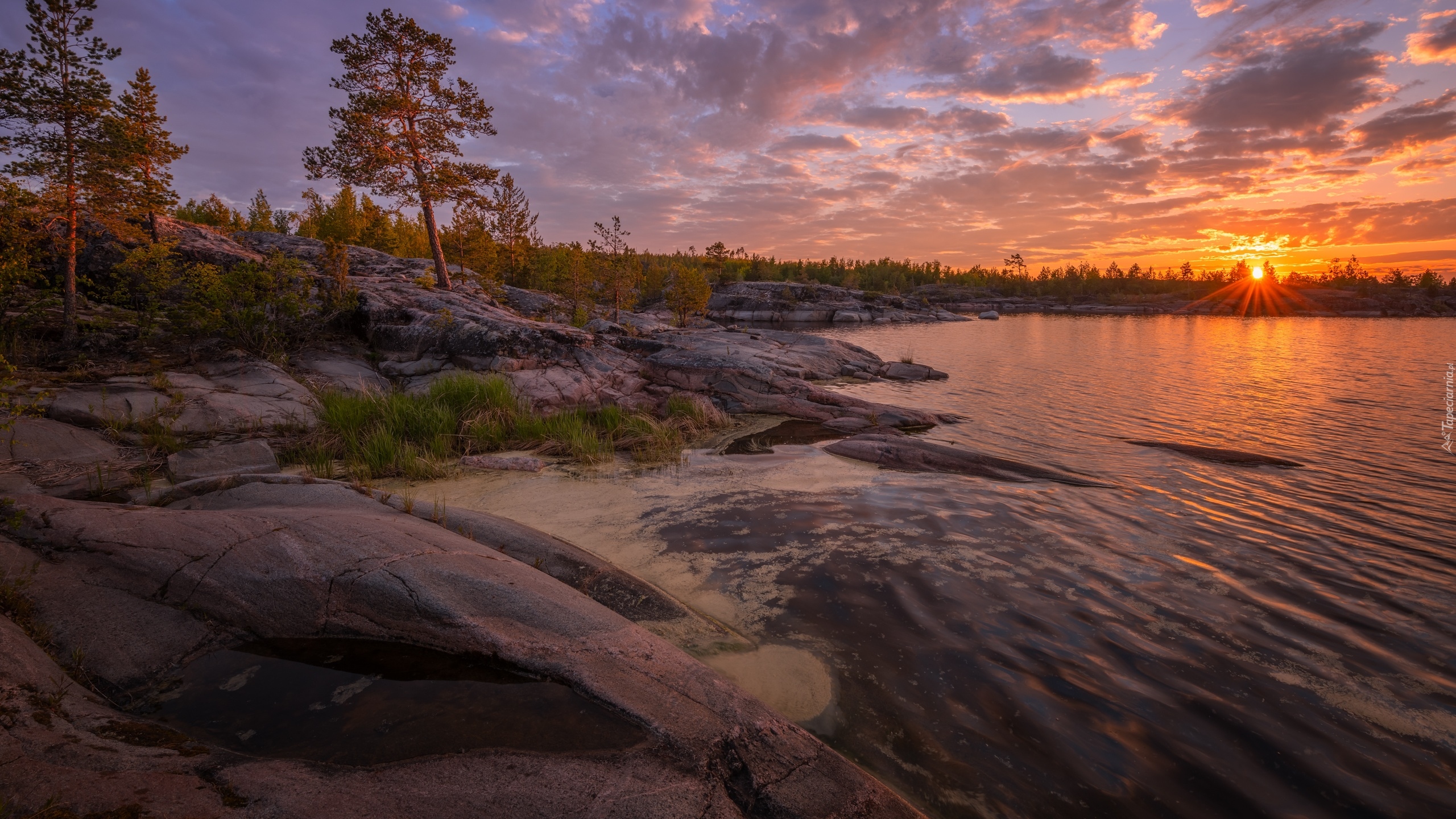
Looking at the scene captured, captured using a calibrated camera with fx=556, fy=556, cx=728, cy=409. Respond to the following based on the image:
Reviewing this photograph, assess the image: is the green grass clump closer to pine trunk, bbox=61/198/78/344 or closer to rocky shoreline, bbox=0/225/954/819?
rocky shoreline, bbox=0/225/954/819

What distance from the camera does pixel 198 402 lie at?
8.84 meters

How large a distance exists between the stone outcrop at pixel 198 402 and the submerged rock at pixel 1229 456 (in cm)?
1516

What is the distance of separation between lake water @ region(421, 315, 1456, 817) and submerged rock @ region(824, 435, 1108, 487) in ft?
1.31

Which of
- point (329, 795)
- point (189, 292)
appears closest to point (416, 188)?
point (189, 292)

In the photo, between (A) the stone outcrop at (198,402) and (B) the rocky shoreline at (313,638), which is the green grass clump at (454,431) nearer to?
(A) the stone outcrop at (198,402)

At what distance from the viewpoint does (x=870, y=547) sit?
19.4 feet

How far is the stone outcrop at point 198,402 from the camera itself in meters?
7.92

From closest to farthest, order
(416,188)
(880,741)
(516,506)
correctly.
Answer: (880,741)
(516,506)
(416,188)

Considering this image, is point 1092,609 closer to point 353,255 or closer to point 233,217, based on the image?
point 353,255

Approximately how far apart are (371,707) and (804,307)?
63.8 metres

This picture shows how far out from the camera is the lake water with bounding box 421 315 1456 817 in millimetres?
3154

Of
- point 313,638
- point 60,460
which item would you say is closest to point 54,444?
point 60,460

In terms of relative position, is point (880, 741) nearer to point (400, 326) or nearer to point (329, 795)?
point (329, 795)

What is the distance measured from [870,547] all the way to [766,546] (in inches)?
44.1
